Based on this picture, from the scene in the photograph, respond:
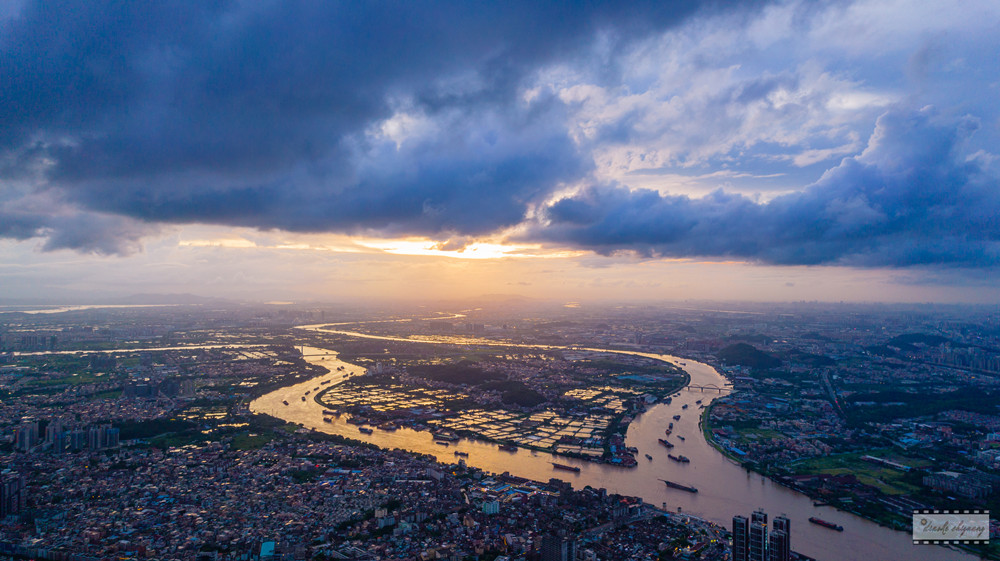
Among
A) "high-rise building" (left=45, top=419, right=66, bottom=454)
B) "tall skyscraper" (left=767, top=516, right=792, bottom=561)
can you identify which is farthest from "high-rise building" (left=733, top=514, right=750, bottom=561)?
"high-rise building" (left=45, top=419, right=66, bottom=454)

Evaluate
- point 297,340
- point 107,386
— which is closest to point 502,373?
point 107,386

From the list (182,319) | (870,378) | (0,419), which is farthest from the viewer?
(182,319)

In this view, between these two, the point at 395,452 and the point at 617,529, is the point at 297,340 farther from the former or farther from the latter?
the point at 617,529

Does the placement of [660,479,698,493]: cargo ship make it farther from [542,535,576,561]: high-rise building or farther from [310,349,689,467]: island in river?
[542,535,576,561]: high-rise building

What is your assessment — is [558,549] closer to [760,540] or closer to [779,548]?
[760,540]

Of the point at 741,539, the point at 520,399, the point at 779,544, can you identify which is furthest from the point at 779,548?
the point at 520,399

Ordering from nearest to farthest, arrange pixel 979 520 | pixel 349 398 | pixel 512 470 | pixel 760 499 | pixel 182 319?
pixel 979 520, pixel 760 499, pixel 512 470, pixel 349 398, pixel 182 319
